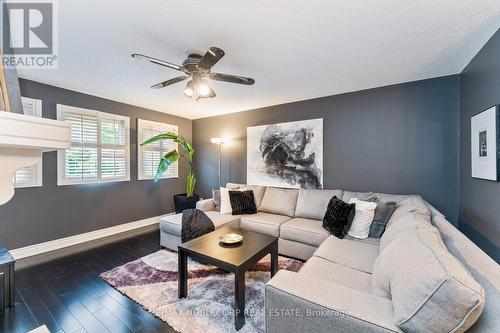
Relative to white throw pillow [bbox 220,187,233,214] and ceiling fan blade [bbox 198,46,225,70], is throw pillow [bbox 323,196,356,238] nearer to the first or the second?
white throw pillow [bbox 220,187,233,214]

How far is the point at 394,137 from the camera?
10.2 ft

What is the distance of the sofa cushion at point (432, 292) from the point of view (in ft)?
2.63

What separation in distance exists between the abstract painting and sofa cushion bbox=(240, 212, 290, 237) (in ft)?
7.12

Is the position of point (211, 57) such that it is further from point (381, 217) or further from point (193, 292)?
point (381, 217)

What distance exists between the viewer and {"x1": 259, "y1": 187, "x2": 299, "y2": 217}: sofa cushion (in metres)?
3.45

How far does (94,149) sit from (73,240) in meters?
1.47

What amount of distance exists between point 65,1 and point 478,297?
9.26 ft

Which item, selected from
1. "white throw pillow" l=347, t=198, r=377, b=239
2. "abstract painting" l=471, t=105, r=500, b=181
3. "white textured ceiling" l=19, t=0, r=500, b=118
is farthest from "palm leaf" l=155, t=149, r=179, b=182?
"abstract painting" l=471, t=105, r=500, b=181

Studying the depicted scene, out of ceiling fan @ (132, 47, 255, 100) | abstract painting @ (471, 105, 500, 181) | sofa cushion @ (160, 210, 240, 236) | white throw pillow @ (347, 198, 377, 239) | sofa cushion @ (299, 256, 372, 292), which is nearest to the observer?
sofa cushion @ (299, 256, 372, 292)

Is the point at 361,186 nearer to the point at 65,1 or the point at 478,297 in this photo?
the point at 478,297

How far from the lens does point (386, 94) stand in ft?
10.4

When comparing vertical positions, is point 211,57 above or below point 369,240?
above

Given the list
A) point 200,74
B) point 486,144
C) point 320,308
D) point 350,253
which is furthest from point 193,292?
point 486,144

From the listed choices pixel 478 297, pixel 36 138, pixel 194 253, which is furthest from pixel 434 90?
pixel 36 138
